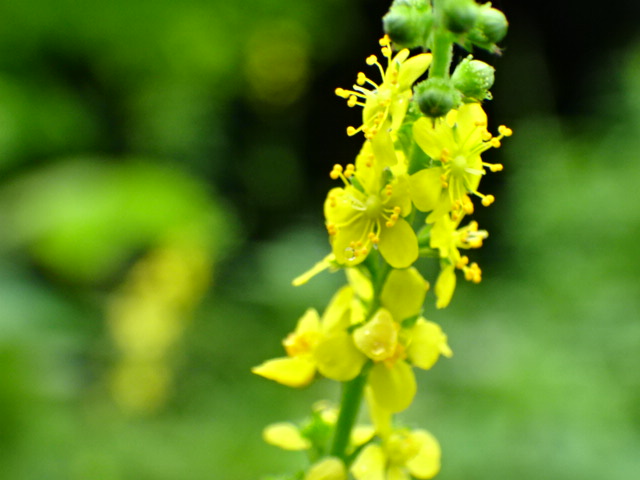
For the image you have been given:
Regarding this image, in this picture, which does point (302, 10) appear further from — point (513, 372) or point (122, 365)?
point (513, 372)

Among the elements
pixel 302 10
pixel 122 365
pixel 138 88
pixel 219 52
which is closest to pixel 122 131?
pixel 138 88

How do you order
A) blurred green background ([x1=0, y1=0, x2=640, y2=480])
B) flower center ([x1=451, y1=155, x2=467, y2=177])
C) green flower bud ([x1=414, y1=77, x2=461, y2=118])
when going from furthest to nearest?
blurred green background ([x1=0, y1=0, x2=640, y2=480])
flower center ([x1=451, y1=155, x2=467, y2=177])
green flower bud ([x1=414, y1=77, x2=461, y2=118])

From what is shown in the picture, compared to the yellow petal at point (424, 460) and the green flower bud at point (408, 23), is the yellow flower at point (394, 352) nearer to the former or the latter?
the yellow petal at point (424, 460)

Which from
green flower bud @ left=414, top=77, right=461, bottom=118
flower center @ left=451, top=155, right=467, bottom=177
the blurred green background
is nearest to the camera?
green flower bud @ left=414, top=77, right=461, bottom=118

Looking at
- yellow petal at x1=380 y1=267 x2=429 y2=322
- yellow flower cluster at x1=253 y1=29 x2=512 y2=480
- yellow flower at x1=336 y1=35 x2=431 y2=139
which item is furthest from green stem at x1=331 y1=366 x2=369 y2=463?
yellow flower at x1=336 y1=35 x2=431 y2=139

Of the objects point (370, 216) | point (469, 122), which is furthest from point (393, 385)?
point (469, 122)

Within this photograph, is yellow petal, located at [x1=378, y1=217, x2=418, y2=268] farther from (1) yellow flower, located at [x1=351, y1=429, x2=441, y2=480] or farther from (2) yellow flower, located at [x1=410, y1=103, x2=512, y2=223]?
(1) yellow flower, located at [x1=351, y1=429, x2=441, y2=480]

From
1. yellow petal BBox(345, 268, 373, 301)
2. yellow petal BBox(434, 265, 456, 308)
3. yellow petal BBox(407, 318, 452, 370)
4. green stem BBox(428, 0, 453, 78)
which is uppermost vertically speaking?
green stem BBox(428, 0, 453, 78)

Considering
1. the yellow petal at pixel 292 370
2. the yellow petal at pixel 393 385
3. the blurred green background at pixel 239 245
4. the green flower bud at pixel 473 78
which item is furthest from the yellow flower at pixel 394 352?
the blurred green background at pixel 239 245
